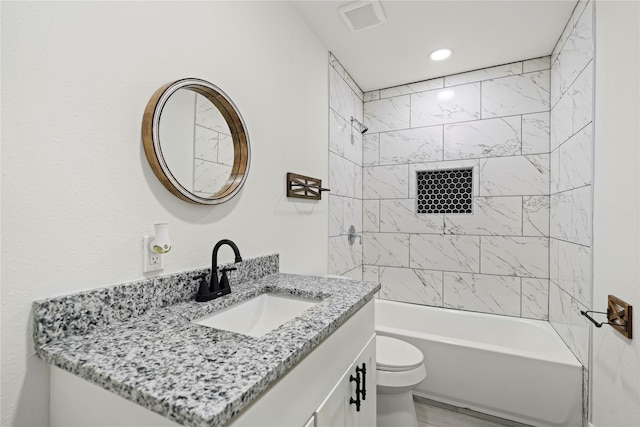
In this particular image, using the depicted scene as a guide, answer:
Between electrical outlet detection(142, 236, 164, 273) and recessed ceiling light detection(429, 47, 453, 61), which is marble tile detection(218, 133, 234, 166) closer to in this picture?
electrical outlet detection(142, 236, 164, 273)

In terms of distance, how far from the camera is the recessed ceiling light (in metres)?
2.29

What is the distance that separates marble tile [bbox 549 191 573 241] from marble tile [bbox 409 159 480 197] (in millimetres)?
553

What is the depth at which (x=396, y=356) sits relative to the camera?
1.77m

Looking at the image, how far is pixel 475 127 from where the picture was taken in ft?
8.48

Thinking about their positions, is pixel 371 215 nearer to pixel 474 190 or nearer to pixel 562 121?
pixel 474 190

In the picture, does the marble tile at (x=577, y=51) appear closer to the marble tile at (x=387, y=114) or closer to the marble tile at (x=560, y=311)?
the marble tile at (x=387, y=114)

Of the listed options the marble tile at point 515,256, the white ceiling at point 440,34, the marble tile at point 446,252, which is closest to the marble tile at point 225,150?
the white ceiling at point 440,34

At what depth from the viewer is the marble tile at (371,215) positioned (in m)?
2.98

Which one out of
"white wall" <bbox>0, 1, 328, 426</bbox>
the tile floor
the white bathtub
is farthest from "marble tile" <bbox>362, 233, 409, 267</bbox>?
"white wall" <bbox>0, 1, 328, 426</bbox>

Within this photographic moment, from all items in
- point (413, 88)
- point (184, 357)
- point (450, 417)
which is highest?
point (413, 88)

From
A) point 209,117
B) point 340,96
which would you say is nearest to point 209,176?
point 209,117

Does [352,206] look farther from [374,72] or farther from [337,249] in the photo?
[374,72]

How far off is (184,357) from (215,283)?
49 cm

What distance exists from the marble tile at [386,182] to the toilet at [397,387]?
5.14ft
